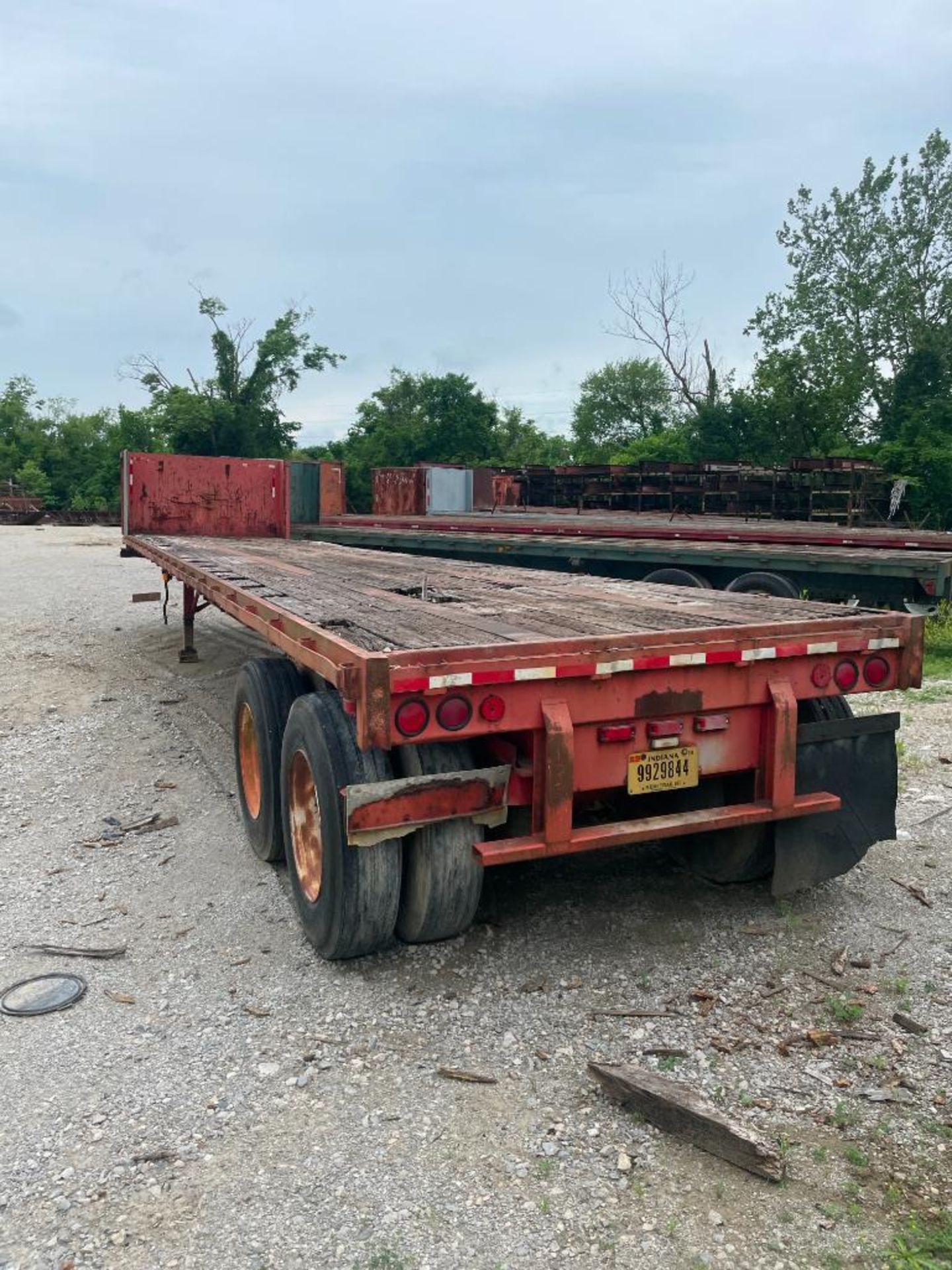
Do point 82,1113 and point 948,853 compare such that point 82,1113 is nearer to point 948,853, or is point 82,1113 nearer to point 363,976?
point 363,976

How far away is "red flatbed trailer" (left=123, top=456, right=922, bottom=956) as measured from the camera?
3555mm

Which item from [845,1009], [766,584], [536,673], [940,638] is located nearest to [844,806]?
[845,1009]

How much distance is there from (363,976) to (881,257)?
125ft

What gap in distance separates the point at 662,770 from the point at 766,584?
7.42 meters

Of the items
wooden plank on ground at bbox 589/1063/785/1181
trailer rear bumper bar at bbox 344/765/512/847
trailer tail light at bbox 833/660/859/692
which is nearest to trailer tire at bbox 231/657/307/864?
trailer rear bumper bar at bbox 344/765/512/847

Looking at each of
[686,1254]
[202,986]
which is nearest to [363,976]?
[202,986]

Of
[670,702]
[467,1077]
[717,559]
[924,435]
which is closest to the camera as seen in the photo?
[467,1077]

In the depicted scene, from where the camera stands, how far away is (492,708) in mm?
3549

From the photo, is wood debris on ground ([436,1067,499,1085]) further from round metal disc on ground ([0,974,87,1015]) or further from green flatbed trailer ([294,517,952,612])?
green flatbed trailer ([294,517,952,612])

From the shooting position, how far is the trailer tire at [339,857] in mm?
3783

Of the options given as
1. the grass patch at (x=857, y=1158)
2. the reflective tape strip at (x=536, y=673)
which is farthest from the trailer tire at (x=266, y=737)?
the grass patch at (x=857, y=1158)

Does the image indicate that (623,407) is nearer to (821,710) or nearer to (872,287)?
(872,287)

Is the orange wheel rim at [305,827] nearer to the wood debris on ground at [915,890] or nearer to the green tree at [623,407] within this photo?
the wood debris on ground at [915,890]

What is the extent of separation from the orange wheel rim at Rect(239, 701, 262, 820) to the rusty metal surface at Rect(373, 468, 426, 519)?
48.0ft
